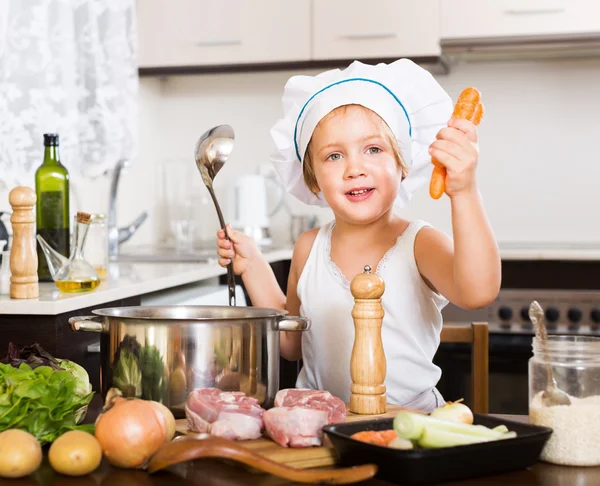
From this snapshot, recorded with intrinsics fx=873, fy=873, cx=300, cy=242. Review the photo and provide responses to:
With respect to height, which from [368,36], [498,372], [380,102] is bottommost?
[498,372]

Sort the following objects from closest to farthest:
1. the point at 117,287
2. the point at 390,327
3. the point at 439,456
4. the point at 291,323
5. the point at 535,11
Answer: the point at 439,456 < the point at 291,323 < the point at 390,327 < the point at 117,287 < the point at 535,11

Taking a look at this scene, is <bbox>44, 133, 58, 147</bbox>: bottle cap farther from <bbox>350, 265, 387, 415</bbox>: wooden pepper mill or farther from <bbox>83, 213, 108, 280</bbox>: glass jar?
<bbox>350, 265, 387, 415</bbox>: wooden pepper mill

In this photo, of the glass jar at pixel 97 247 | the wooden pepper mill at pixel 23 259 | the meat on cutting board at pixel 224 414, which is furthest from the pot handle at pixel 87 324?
the glass jar at pixel 97 247

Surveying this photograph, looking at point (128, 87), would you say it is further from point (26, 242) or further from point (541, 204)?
point (541, 204)

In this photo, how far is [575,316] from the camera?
2.57 m

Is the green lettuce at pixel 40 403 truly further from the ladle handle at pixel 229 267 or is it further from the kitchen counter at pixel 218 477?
the ladle handle at pixel 229 267

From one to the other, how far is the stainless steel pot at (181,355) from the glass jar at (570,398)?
0.26m

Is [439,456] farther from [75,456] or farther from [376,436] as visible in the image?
[75,456]

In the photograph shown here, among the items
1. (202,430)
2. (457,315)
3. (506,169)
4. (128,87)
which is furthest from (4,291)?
(506,169)

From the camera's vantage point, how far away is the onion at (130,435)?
2.29ft

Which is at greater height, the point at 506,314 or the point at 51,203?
the point at 51,203

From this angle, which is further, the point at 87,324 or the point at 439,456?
the point at 87,324

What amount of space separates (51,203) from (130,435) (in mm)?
1245

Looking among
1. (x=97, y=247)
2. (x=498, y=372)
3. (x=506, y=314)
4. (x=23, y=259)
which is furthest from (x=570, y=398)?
(x=506, y=314)
